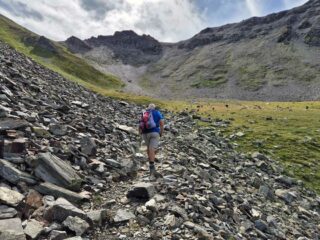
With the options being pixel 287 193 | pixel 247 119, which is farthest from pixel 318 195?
pixel 247 119

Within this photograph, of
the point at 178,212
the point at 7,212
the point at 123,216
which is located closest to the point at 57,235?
the point at 7,212

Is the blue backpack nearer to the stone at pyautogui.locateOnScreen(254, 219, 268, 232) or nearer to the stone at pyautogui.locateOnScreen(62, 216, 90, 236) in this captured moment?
the stone at pyautogui.locateOnScreen(254, 219, 268, 232)

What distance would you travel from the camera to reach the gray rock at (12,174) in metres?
11.4

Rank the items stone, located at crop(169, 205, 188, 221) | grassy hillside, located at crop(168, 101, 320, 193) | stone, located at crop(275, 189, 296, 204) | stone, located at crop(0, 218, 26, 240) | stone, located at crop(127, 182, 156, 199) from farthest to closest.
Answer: grassy hillside, located at crop(168, 101, 320, 193), stone, located at crop(275, 189, 296, 204), stone, located at crop(127, 182, 156, 199), stone, located at crop(169, 205, 188, 221), stone, located at crop(0, 218, 26, 240)

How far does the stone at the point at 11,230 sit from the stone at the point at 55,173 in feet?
9.91

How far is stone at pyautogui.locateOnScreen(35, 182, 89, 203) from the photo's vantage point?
11.6 meters

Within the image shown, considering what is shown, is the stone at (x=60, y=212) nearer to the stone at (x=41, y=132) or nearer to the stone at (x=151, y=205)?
the stone at (x=151, y=205)

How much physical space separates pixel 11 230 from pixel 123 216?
12.3ft

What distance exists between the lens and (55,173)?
499 inches

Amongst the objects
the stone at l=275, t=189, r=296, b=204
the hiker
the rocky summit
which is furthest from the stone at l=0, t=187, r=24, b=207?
the stone at l=275, t=189, r=296, b=204

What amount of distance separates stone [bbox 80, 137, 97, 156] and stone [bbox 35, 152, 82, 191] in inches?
121

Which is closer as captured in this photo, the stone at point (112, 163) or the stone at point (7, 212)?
the stone at point (7, 212)

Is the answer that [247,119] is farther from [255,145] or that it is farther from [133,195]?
[133,195]

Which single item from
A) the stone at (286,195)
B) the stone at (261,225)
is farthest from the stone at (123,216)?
the stone at (286,195)
